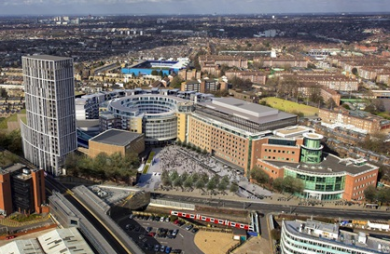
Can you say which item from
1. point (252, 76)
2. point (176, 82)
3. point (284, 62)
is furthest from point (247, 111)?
point (284, 62)

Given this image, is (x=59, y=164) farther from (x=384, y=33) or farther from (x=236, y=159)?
(x=384, y=33)

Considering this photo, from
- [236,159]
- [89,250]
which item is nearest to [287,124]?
[236,159]

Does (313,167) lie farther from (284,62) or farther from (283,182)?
(284,62)

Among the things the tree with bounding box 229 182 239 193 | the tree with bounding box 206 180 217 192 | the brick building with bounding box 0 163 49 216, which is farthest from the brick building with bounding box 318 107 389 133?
the brick building with bounding box 0 163 49 216

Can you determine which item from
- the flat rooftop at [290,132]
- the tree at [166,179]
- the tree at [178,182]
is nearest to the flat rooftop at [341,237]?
the tree at [178,182]

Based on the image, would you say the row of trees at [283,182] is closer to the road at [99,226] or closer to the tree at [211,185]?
the tree at [211,185]

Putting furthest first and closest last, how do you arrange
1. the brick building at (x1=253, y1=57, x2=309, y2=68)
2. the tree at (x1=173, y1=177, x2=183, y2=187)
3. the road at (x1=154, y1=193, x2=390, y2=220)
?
the brick building at (x1=253, y1=57, x2=309, y2=68) → the tree at (x1=173, y1=177, x2=183, y2=187) → the road at (x1=154, y1=193, x2=390, y2=220)

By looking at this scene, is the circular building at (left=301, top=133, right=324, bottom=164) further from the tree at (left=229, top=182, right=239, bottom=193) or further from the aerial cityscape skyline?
the tree at (left=229, top=182, right=239, bottom=193)

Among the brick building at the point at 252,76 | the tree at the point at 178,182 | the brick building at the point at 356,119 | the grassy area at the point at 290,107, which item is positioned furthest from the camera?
the brick building at the point at 252,76
